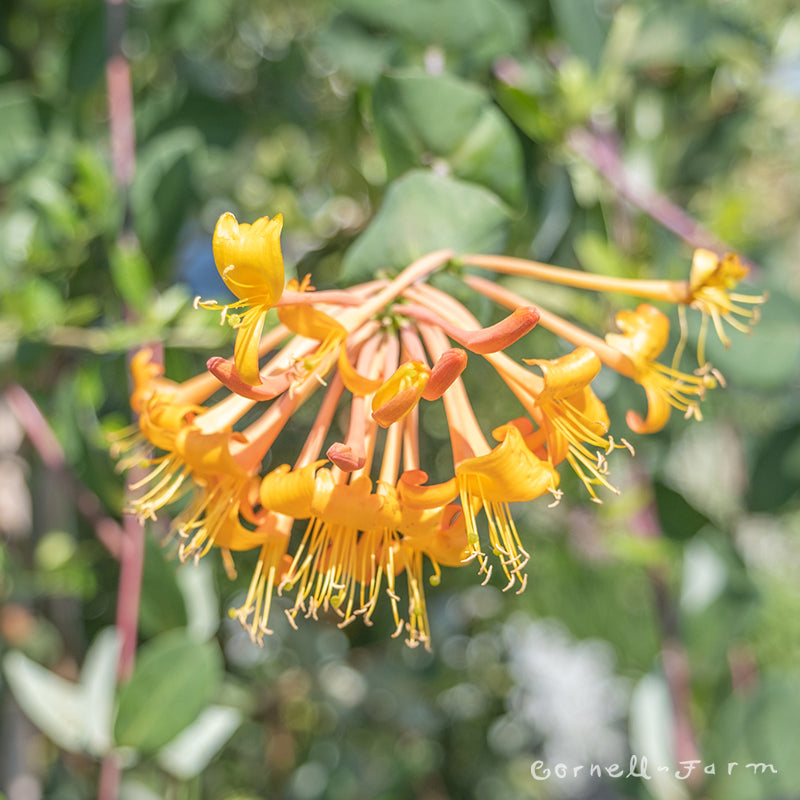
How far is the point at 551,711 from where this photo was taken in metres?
1.52

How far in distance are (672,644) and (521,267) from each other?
1.49 ft

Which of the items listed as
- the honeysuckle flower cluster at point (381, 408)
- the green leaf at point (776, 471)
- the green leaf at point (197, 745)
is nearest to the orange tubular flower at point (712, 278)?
the honeysuckle flower cluster at point (381, 408)

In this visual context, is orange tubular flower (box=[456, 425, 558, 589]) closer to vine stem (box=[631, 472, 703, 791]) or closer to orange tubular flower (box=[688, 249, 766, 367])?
orange tubular flower (box=[688, 249, 766, 367])

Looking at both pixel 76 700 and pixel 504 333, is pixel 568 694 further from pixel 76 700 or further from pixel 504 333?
pixel 504 333

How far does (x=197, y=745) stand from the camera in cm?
65

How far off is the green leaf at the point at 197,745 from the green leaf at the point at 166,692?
0.07 metres

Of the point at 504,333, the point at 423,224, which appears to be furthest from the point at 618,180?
the point at 504,333

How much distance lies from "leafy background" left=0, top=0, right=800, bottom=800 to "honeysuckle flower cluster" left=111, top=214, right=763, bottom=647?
3.6 inches

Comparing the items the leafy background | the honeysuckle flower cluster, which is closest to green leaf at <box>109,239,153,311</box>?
the leafy background

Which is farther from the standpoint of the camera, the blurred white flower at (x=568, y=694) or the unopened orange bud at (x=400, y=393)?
the blurred white flower at (x=568, y=694)

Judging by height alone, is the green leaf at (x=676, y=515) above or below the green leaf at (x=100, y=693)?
above

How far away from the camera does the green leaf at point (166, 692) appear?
0.56 meters

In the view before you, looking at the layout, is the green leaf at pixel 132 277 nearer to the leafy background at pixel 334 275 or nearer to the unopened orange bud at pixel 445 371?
the leafy background at pixel 334 275

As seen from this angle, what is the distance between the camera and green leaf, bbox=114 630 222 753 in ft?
1.82
